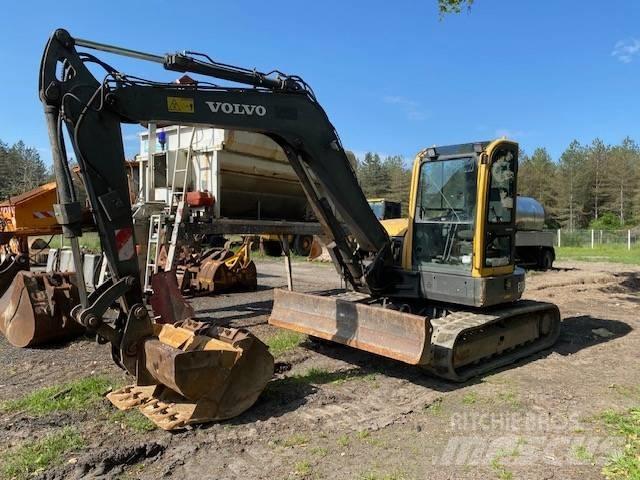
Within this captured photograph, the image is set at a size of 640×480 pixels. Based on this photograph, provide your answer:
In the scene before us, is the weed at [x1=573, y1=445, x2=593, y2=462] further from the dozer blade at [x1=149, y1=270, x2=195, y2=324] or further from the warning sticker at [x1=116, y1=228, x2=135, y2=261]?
the dozer blade at [x1=149, y1=270, x2=195, y2=324]

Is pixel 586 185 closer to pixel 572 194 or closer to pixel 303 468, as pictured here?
pixel 572 194

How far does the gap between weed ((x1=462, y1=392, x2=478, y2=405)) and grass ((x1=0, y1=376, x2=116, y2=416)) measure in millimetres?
3441

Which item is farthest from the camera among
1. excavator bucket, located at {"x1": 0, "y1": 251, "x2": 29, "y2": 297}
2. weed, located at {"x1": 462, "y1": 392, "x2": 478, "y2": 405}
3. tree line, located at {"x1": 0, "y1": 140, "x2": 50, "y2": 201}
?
tree line, located at {"x1": 0, "y1": 140, "x2": 50, "y2": 201}

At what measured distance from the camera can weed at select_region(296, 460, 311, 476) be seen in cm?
362

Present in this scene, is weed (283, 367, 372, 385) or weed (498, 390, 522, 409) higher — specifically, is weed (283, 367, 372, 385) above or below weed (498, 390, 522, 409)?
above

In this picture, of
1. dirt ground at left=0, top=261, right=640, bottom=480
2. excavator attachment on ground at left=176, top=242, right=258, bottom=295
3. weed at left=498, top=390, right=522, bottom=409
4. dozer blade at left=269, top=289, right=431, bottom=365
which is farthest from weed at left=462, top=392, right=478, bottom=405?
excavator attachment on ground at left=176, top=242, right=258, bottom=295

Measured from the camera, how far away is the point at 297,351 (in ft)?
22.2

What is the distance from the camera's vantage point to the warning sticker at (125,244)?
450 centimetres

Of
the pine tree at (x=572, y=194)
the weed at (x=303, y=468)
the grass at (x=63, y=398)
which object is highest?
the pine tree at (x=572, y=194)

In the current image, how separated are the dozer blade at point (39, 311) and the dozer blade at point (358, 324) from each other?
9.18 feet

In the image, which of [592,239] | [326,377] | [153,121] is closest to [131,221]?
[153,121]

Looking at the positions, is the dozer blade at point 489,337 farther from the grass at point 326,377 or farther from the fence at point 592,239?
the fence at point 592,239

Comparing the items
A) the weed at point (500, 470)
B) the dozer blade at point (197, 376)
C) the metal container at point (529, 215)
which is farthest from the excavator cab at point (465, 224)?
the metal container at point (529, 215)

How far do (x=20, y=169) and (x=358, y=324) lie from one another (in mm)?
63613
